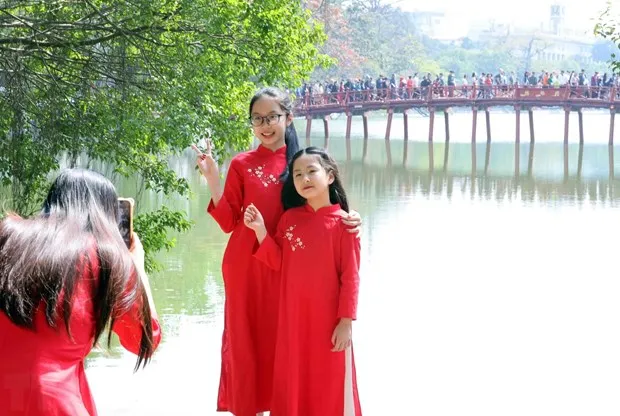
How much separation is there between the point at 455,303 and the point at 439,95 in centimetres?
2775

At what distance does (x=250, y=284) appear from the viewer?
4656mm

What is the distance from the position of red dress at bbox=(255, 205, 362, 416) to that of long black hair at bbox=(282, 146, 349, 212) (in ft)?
0.20

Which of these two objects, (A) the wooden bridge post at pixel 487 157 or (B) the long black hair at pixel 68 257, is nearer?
(B) the long black hair at pixel 68 257

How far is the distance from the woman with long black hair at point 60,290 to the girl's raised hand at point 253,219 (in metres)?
1.70

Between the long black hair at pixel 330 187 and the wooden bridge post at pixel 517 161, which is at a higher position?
the long black hair at pixel 330 187

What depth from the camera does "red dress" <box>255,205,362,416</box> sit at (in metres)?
4.34

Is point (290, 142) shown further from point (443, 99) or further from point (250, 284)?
point (443, 99)

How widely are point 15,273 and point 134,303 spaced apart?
272 millimetres

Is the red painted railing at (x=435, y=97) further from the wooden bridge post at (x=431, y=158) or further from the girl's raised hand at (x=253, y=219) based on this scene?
the girl's raised hand at (x=253, y=219)

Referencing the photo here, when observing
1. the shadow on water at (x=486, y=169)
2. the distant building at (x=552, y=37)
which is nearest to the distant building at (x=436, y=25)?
the distant building at (x=552, y=37)

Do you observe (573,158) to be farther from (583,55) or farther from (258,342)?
(583,55)

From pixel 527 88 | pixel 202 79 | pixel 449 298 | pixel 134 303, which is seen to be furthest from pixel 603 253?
pixel 527 88

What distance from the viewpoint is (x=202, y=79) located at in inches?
330

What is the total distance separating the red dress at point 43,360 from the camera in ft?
8.50
